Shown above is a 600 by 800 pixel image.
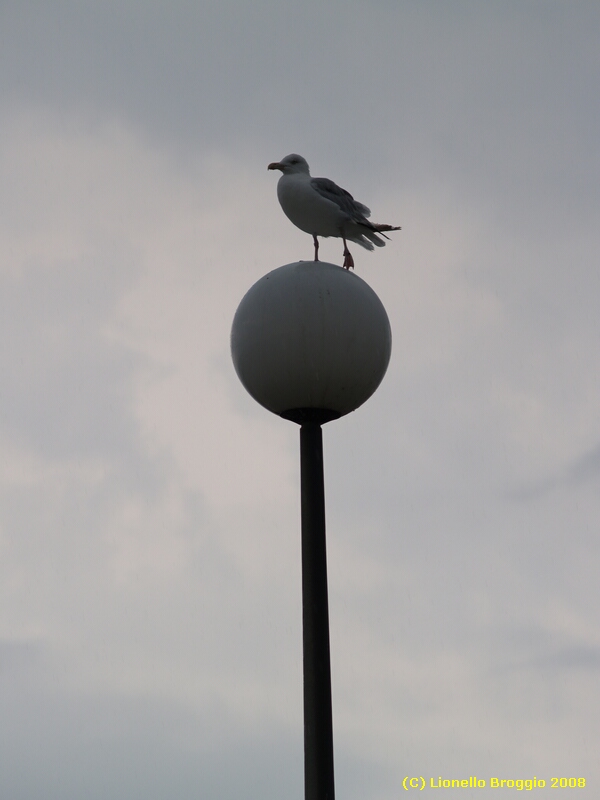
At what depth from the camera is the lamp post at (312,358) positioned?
4.93 meters

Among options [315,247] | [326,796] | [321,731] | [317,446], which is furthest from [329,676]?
[315,247]

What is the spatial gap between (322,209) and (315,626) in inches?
127

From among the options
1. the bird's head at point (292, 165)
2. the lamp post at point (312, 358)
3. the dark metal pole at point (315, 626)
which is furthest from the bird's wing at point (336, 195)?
the dark metal pole at point (315, 626)

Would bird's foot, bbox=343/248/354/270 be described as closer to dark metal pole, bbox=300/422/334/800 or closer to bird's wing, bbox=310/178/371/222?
bird's wing, bbox=310/178/371/222

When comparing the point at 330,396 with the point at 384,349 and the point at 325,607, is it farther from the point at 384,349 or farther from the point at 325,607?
the point at 325,607

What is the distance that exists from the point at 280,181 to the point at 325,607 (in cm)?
342

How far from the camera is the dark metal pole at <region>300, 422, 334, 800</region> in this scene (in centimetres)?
439

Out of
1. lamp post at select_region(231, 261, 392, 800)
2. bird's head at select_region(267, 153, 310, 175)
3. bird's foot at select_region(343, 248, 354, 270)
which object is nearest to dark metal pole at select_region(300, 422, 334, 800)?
lamp post at select_region(231, 261, 392, 800)

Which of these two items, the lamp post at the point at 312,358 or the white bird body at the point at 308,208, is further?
the white bird body at the point at 308,208

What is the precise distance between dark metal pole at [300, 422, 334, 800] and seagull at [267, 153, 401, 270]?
1979 mm

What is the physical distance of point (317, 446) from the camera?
5.17 metres

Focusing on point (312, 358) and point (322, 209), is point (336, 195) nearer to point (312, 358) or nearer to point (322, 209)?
→ point (322, 209)

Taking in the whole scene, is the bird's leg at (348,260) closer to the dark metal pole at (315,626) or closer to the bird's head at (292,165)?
the bird's head at (292,165)

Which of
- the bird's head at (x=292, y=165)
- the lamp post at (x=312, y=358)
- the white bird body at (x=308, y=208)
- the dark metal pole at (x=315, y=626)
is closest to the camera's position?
the dark metal pole at (x=315, y=626)
